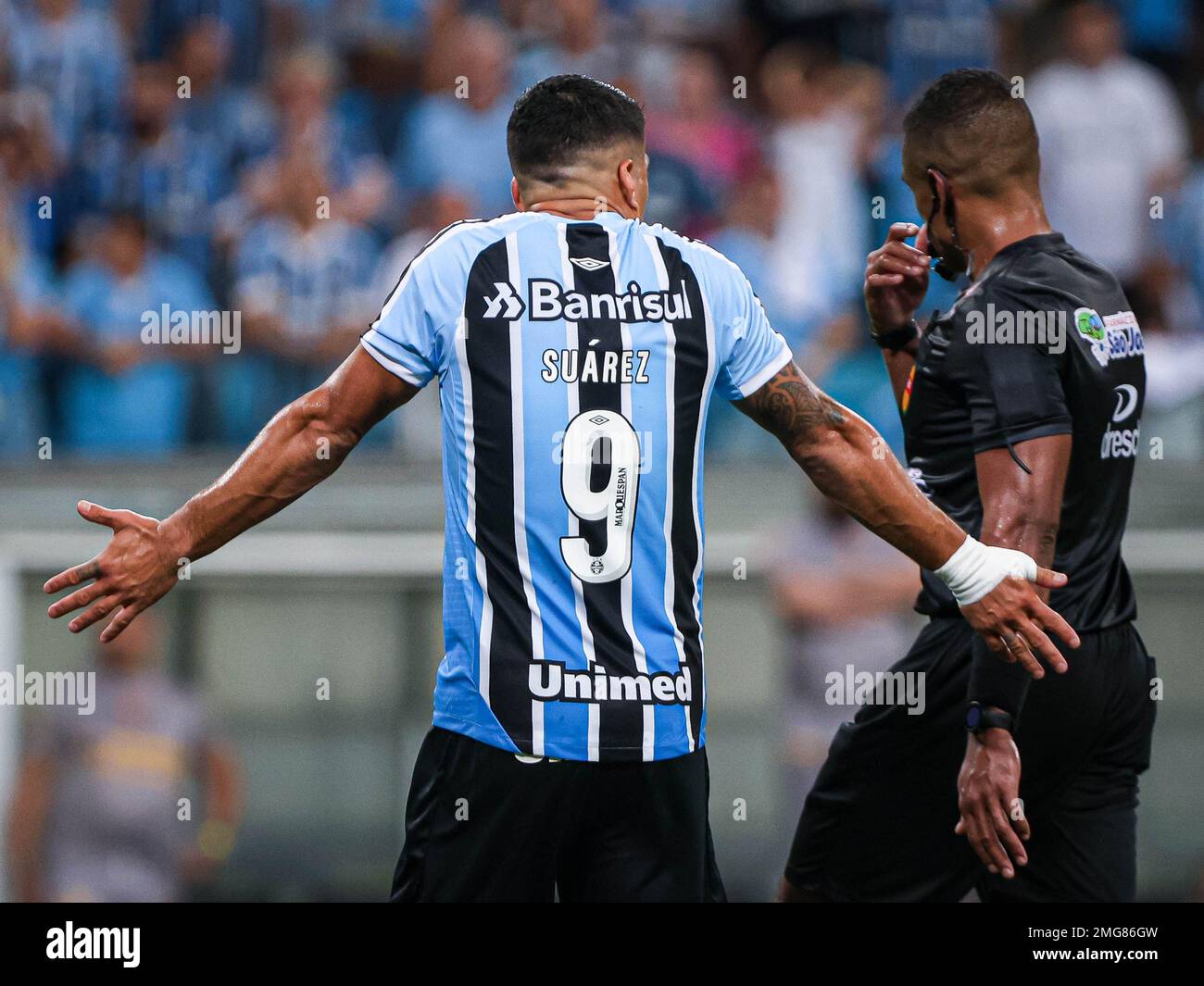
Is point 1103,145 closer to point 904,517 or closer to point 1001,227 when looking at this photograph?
point 1001,227

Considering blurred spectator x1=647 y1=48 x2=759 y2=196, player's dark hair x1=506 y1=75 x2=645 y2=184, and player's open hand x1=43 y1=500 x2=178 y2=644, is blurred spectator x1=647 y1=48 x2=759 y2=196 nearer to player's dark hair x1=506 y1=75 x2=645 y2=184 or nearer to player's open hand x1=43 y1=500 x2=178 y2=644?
player's dark hair x1=506 y1=75 x2=645 y2=184

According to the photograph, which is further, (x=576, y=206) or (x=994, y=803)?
(x=994, y=803)

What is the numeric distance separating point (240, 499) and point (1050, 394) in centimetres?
197

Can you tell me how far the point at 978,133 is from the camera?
432 centimetres

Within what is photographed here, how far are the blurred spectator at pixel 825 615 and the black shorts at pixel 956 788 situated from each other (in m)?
2.49

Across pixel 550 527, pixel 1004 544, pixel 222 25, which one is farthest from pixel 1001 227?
pixel 222 25

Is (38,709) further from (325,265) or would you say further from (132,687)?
(325,265)

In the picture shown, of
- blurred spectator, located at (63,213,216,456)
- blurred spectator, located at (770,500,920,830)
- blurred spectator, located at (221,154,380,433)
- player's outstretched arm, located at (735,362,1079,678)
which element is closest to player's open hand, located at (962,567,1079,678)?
player's outstretched arm, located at (735,362,1079,678)

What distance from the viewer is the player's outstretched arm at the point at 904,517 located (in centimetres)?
373

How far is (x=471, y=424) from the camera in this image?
11.7 ft

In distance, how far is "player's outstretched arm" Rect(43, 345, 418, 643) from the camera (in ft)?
11.8

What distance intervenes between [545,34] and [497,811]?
6333 millimetres

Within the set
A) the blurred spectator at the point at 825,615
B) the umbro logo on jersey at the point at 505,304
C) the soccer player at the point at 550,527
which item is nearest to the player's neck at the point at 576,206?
the soccer player at the point at 550,527

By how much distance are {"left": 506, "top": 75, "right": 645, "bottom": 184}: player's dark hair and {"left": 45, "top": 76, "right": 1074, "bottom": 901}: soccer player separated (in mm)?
13
